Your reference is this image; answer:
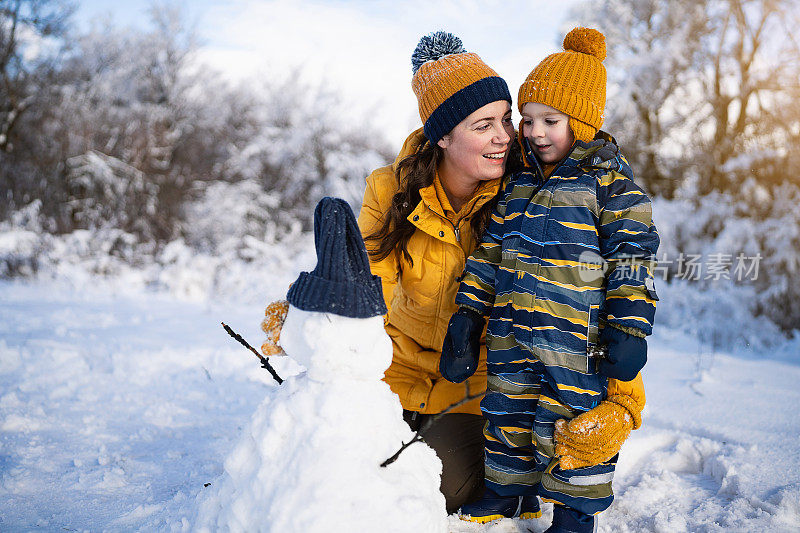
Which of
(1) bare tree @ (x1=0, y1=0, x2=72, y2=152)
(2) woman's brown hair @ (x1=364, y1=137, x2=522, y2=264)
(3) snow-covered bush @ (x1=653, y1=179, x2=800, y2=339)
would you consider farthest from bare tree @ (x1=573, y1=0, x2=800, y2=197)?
(1) bare tree @ (x1=0, y1=0, x2=72, y2=152)

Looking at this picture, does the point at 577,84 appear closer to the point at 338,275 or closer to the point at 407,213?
the point at 407,213

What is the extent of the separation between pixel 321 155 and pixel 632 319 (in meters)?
10.1

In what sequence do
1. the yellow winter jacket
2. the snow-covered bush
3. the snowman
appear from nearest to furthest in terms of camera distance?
the snowman, the yellow winter jacket, the snow-covered bush

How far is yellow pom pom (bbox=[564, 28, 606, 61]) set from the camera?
1.95 m

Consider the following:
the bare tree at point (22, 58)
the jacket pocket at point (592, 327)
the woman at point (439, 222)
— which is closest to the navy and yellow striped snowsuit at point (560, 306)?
the jacket pocket at point (592, 327)

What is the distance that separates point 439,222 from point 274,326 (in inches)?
33.4

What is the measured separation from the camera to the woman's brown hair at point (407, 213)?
213 centimetres

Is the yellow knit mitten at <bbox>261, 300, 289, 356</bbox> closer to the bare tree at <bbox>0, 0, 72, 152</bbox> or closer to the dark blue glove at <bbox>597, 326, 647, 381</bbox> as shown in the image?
the dark blue glove at <bbox>597, 326, 647, 381</bbox>

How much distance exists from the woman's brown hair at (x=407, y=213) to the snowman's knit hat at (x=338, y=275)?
76 cm

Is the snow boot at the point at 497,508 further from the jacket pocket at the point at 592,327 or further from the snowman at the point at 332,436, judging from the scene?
the jacket pocket at the point at 592,327

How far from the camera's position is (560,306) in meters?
1.72

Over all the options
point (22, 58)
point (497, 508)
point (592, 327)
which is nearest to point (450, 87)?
point (592, 327)

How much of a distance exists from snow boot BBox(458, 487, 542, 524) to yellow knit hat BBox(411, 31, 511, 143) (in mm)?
1410

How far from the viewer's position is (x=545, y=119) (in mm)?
1926
